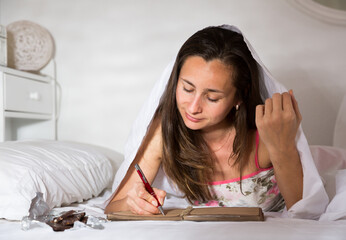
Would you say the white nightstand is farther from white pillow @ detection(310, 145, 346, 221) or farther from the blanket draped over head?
white pillow @ detection(310, 145, 346, 221)

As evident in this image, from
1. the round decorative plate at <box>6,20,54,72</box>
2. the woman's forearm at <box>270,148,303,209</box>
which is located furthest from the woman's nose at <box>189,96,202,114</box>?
the round decorative plate at <box>6,20,54,72</box>

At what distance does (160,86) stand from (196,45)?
177mm

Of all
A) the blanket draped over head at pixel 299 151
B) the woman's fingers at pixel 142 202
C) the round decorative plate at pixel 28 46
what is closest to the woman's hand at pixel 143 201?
the woman's fingers at pixel 142 202

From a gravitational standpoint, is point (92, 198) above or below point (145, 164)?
below

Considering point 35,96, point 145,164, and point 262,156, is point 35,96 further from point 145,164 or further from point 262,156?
point 262,156

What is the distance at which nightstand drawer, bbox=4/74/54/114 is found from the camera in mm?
1624

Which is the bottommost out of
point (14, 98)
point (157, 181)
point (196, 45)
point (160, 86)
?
point (157, 181)

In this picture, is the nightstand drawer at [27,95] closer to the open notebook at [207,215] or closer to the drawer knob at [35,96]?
the drawer knob at [35,96]

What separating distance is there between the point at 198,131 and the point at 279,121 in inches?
14.1

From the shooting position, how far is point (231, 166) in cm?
131

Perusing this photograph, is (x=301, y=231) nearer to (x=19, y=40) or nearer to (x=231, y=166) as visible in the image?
(x=231, y=166)

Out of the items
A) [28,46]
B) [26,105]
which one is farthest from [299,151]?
[28,46]

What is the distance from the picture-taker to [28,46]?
6.23 feet

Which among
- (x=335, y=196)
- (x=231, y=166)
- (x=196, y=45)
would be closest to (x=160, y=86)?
(x=196, y=45)
